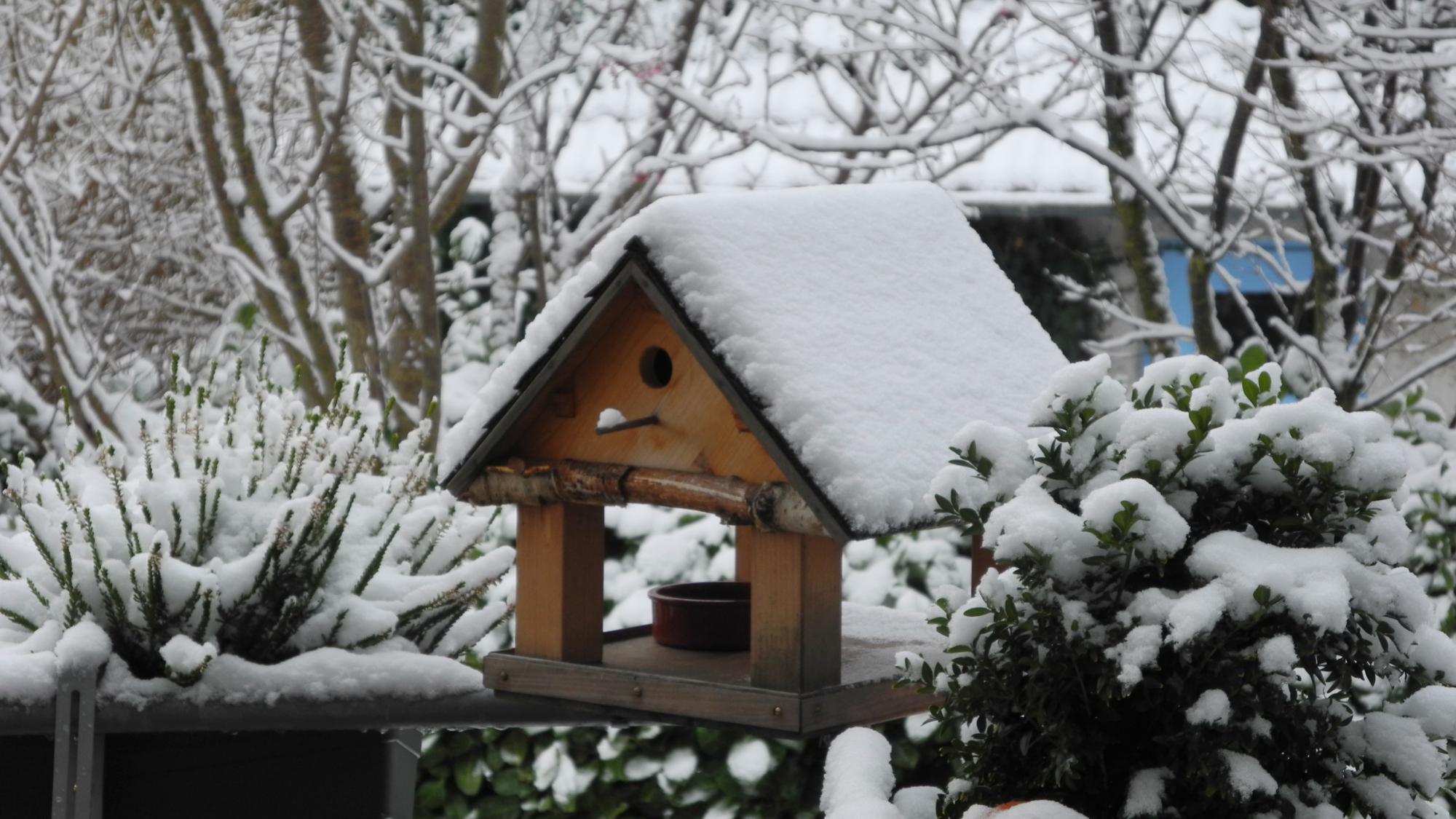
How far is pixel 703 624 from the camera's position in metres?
2.18

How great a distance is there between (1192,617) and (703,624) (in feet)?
2.95

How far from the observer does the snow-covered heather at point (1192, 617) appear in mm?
1449

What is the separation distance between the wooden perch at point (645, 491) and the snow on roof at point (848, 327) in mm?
76

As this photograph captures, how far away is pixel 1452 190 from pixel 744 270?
3.73 metres

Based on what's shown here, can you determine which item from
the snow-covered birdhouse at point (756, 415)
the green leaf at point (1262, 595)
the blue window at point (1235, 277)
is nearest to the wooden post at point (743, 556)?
the snow-covered birdhouse at point (756, 415)

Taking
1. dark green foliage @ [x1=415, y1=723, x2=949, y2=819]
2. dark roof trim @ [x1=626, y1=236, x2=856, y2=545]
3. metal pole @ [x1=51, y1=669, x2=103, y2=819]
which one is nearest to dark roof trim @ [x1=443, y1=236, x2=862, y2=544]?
dark roof trim @ [x1=626, y1=236, x2=856, y2=545]

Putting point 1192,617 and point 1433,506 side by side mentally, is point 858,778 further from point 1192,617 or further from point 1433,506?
point 1433,506

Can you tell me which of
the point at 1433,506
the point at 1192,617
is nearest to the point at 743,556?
the point at 1192,617

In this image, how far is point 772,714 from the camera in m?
1.83

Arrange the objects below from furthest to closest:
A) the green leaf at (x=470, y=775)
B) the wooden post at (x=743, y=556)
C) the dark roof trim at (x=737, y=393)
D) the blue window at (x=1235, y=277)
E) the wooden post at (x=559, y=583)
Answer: the blue window at (x=1235, y=277), the green leaf at (x=470, y=775), the wooden post at (x=743, y=556), the wooden post at (x=559, y=583), the dark roof trim at (x=737, y=393)

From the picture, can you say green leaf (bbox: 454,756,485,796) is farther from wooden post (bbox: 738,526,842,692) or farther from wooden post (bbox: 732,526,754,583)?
wooden post (bbox: 738,526,842,692)

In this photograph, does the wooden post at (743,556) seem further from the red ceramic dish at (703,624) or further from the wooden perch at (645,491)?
the wooden perch at (645,491)

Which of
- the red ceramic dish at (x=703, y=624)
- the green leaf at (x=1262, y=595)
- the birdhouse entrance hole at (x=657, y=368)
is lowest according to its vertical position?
the red ceramic dish at (x=703, y=624)

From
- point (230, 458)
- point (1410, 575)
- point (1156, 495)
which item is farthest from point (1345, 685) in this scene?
point (230, 458)
